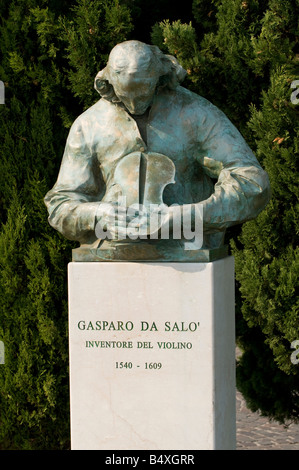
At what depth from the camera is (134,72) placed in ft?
13.3

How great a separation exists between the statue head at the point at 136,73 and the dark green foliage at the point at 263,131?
1192 mm

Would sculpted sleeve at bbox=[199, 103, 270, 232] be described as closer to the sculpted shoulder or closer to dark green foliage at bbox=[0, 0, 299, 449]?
the sculpted shoulder

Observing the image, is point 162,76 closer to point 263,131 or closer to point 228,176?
point 228,176

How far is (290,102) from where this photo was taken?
5.23 m

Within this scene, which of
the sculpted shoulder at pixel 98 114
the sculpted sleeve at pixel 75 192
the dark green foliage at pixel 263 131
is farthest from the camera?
the dark green foliage at pixel 263 131

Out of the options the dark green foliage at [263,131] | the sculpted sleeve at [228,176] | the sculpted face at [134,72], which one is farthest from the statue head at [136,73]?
the dark green foliage at [263,131]

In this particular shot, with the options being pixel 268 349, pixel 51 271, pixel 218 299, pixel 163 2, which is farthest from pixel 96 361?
pixel 163 2

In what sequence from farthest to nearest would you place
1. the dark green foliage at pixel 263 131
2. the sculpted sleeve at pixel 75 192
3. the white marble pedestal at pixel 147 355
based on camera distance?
1. the dark green foliage at pixel 263 131
2. the sculpted sleeve at pixel 75 192
3. the white marble pedestal at pixel 147 355

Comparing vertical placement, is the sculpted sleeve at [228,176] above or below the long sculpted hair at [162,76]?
below

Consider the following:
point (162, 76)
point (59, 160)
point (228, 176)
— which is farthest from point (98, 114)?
point (59, 160)

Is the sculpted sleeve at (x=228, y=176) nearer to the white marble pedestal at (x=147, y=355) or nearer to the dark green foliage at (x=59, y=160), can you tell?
the white marble pedestal at (x=147, y=355)

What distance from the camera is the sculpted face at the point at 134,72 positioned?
407 cm

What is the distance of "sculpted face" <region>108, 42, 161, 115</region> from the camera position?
407 cm

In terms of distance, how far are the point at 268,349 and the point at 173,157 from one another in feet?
6.70
